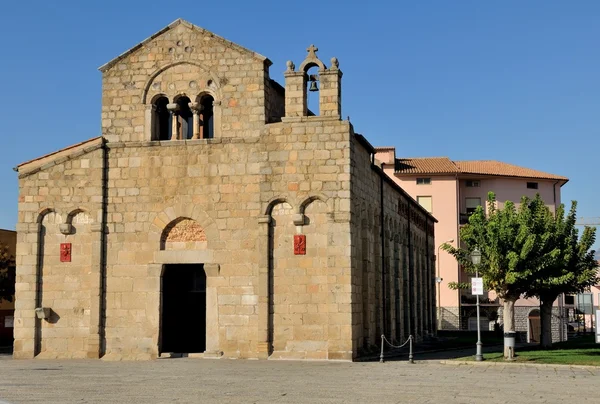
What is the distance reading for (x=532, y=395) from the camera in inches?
621

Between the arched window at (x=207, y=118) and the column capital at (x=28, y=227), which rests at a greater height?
the arched window at (x=207, y=118)

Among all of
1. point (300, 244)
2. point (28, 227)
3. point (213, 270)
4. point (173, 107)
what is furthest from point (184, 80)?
point (28, 227)

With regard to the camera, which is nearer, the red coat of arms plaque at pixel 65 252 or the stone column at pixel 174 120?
the red coat of arms plaque at pixel 65 252

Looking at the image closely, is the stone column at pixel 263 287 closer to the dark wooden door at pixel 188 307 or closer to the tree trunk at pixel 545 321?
the dark wooden door at pixel 188 307

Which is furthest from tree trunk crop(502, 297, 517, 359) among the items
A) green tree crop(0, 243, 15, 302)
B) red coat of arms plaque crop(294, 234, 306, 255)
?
green tree crop(0, 243, 15, 302)

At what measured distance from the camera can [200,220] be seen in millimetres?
26641

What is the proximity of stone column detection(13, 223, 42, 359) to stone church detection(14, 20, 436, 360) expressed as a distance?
51 mm

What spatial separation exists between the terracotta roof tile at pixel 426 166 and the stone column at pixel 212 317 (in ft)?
160

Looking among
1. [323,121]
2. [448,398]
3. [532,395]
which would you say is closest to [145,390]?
[448,398]

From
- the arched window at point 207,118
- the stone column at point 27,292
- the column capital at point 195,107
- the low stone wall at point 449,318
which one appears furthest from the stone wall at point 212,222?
the low stone wall at point 449,318

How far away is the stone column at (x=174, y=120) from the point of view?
1082 inches

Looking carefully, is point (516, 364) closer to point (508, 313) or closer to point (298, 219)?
point (508, 313)

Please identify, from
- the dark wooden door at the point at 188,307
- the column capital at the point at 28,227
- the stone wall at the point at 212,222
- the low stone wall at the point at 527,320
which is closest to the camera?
the stone wall at the point at 212,222

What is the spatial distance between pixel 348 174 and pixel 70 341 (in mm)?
11445
